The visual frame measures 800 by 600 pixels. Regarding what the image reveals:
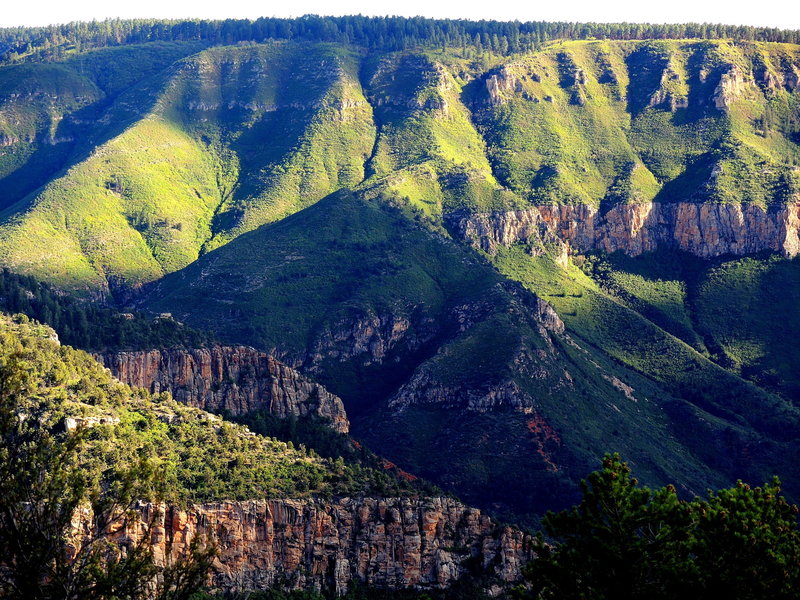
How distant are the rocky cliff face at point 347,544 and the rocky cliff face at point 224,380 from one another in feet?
116

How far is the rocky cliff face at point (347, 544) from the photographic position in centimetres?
10775

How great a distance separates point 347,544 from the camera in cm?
11156

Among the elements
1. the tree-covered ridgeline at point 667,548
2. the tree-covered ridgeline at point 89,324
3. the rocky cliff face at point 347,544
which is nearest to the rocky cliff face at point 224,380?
the tree-covered ridgeline at point 89,324

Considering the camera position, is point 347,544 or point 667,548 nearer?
point 667,548

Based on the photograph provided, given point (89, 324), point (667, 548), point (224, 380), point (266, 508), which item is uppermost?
point (667, 548)

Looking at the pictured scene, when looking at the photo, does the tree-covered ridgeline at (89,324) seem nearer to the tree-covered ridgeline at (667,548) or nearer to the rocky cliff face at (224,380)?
the rocky cliff face at (224,380)

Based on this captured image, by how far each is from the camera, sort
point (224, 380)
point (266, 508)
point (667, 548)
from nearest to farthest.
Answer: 1. point (667, 548)
2. point (266, 508)
3. point (224, 380)

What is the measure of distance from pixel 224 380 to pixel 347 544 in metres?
43.2

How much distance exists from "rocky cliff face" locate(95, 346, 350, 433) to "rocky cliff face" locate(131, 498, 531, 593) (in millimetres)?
35294

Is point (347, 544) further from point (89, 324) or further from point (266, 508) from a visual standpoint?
point (89, 324)

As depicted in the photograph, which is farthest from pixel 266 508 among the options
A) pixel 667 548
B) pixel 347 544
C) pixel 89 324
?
pixel 667 548

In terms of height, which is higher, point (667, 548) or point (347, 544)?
point (667, 548)

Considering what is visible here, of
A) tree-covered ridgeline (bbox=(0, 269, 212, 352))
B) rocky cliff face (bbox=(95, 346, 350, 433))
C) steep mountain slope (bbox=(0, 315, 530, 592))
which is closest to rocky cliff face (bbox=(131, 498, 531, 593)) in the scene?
steep mountain slope (bbox=(0, 315, 530, 592))

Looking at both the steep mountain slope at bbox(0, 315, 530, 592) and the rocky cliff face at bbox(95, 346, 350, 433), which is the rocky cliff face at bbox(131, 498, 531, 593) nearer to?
the steep mountain slope at bbox(0, 315, 530, 592)
